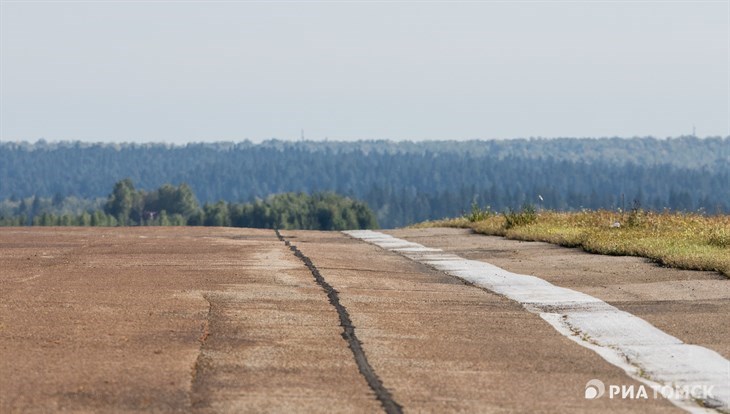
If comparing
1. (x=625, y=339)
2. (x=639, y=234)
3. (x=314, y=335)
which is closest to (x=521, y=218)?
(x=639, y=234)

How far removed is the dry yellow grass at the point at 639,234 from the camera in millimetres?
19547

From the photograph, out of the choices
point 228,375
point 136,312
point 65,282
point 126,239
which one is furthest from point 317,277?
point 126,239

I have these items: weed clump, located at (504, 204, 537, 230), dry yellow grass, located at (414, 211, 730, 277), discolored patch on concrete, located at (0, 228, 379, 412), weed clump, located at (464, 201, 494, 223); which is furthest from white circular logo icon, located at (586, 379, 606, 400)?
weed clump, located at (464, 201, 494, 223)

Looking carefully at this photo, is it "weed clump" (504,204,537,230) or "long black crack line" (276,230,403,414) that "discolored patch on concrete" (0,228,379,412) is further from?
"weed clump" (504,204,537,230)

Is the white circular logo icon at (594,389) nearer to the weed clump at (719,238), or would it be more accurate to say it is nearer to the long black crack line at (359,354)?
the long black crack line at (359,354)

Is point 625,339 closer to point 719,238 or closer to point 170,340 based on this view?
point 170,340

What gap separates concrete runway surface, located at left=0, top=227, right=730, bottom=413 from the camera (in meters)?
8.69

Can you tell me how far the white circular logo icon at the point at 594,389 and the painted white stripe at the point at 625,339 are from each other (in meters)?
0.37

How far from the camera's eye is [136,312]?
12.9 metres

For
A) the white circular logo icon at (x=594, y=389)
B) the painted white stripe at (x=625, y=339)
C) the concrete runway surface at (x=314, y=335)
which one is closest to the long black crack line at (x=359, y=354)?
the concrete runway surface at (x=314, y=335)

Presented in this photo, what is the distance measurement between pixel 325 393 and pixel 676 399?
93.3 inches

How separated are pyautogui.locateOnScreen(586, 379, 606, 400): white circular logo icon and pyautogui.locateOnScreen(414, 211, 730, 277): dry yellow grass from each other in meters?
8.11

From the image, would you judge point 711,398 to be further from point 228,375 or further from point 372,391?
point 228,375

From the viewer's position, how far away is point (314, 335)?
1155 cm
